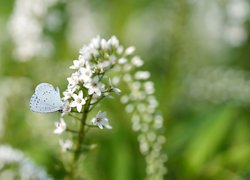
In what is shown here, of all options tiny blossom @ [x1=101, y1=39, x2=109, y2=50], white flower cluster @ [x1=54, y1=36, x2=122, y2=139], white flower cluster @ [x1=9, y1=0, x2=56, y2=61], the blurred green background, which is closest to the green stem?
white flower cluster @ [x1=54, y1=36, x2=122, y2=139]

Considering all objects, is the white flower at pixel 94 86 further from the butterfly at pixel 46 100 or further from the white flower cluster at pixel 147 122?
the white flower cluster at pixel 147 122

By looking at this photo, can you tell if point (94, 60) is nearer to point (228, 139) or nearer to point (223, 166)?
point (223, 166)

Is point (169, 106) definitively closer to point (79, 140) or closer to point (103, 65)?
point (79, 140)

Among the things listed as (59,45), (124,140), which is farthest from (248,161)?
(59,45)

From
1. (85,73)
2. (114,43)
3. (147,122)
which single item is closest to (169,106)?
(147,122)

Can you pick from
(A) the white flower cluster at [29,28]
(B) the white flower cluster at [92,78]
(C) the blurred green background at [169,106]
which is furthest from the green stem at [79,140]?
(A) the white flower cluster at [29,28]

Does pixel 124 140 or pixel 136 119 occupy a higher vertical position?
pixel 124 140

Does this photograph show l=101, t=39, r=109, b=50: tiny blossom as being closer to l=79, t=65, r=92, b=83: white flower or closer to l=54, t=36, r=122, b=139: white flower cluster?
l=54, t=36, r=122, b=139: white flower cluster
